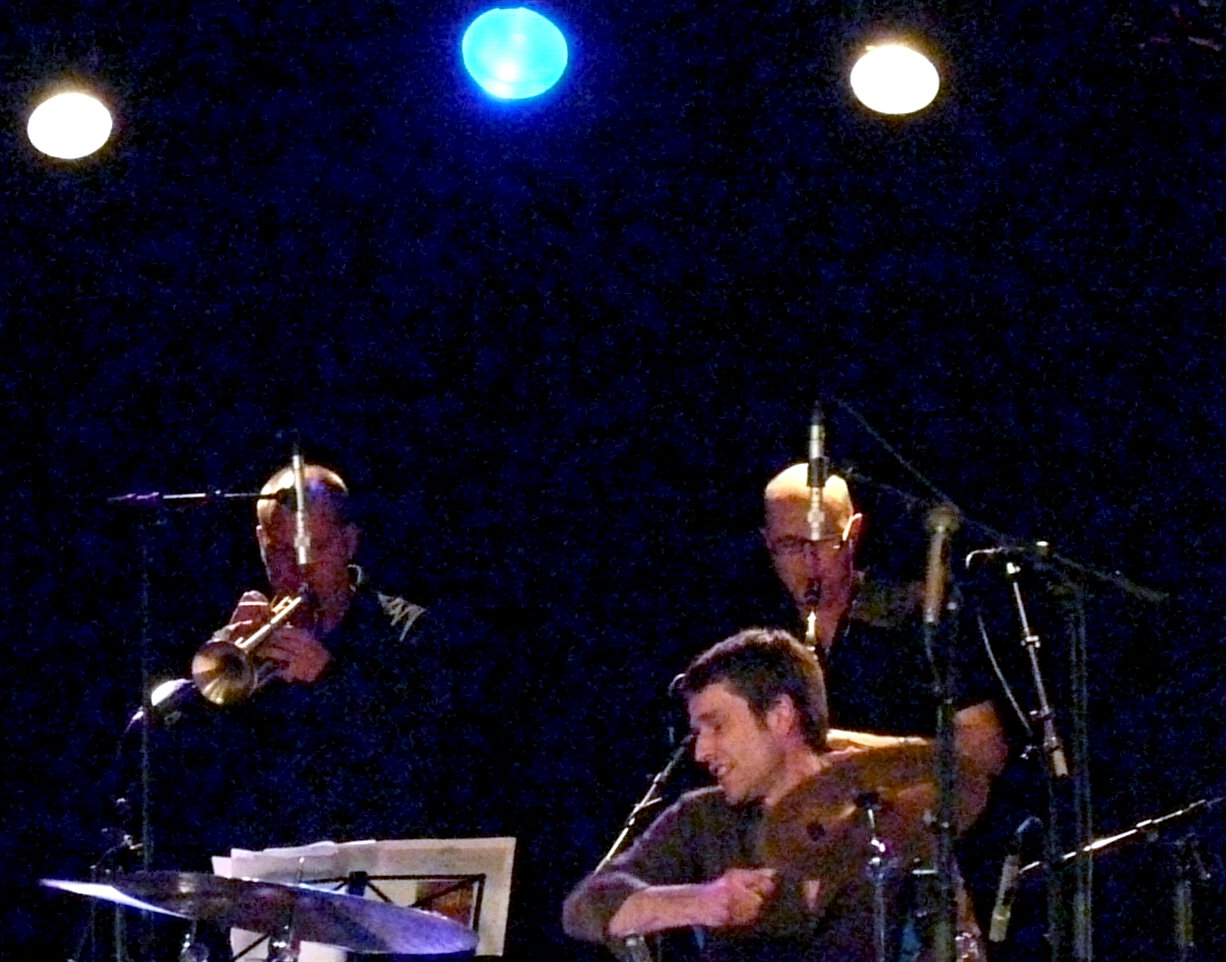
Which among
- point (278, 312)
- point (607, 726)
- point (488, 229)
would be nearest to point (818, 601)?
point (607, 726)

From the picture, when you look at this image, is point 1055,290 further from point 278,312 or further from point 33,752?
point 33,752

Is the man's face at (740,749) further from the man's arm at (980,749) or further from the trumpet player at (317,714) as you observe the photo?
the trumpet player at (317,714)

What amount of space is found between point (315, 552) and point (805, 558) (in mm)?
1357

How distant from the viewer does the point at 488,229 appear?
600cm

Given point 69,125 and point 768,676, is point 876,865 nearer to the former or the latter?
point 768,676

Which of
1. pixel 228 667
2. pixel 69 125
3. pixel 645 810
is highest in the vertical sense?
pixel 69 125

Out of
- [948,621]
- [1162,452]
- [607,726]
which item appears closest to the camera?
[948,621]

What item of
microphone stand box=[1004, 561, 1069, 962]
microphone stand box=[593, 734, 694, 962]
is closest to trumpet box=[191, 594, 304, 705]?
microphone stand box=[593, 734, 694, 962]

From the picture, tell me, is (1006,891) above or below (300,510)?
below

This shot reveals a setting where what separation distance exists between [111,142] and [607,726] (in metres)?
2.19

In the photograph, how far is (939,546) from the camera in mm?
3986

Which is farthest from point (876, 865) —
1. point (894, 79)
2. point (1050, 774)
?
point (894, 79)

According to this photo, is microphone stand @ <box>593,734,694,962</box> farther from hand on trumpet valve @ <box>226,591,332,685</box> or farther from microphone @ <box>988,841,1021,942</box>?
hand on trumpet valve @ <box>226,591,332,685</box>

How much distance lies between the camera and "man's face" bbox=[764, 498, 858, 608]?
518 cm
